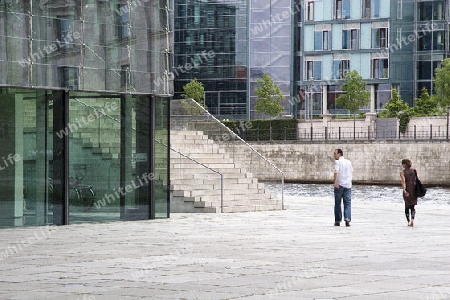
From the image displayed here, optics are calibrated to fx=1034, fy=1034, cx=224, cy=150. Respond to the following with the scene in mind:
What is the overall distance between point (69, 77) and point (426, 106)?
206 ft

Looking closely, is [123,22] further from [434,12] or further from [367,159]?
[434,12]

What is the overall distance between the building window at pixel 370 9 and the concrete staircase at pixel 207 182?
63136 millimetres

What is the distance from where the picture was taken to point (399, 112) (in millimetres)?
80625

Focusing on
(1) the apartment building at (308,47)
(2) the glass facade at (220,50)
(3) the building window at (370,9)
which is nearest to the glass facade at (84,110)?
(1) the apartment building at (308,47)

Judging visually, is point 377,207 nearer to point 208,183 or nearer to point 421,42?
point 208,183

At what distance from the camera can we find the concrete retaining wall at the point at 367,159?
7431 cm

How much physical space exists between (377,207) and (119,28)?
13818 millimetres

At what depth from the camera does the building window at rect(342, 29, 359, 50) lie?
308ft

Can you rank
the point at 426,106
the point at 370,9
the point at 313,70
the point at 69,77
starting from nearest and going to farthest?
the point at 69,77 → the point at 426,106 → the point at 370,9 → the point at 313,70

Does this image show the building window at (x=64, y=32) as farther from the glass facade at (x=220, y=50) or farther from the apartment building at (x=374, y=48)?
the glass facade at (x=220, y=50)

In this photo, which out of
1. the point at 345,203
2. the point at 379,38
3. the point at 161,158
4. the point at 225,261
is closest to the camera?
the point at 225,261

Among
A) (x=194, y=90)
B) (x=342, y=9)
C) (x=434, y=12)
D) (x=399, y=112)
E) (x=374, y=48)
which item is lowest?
(x=399, y=112)

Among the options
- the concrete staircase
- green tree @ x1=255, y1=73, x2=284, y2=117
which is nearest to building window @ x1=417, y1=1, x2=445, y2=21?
green tree @ x1=255, y1=73, x2=284, y2=117

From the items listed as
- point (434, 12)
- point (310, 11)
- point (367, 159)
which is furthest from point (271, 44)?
point (367, 159)
